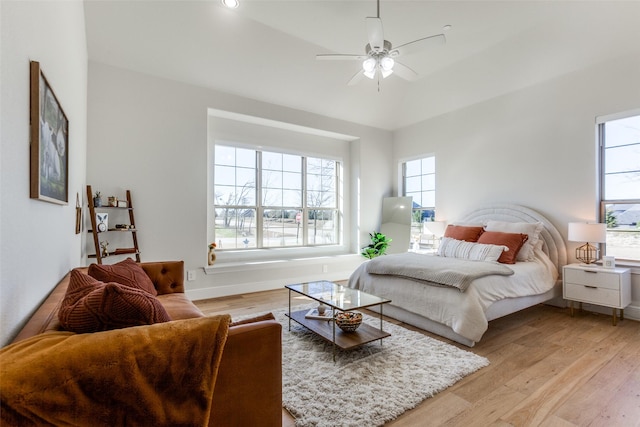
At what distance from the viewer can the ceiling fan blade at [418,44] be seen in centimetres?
270

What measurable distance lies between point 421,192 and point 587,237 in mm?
2717


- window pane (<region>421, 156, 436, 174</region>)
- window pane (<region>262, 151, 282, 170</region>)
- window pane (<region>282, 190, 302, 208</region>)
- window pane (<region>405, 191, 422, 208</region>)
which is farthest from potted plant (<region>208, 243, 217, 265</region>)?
window pane (<region>421, 156, 436, 174</region>)

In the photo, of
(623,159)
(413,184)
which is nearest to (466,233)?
(623,159)

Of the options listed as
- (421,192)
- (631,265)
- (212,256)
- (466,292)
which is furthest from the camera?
(421,192)

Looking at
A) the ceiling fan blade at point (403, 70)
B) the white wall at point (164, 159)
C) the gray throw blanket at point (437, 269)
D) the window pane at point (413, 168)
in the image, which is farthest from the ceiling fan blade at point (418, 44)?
the window pane at point (413, 168)

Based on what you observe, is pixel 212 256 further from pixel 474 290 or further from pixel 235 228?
pixel 474 290

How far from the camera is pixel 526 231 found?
3676mm

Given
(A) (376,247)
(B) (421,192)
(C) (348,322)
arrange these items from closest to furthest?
(C) (348,322)
(A) (376,247)
(B) (421,192)

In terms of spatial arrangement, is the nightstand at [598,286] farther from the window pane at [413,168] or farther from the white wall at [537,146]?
the window pane at [413,168]

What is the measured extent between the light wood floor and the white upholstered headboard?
80 centimetres

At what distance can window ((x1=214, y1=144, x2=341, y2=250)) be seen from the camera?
469cm

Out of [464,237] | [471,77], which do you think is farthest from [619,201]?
[471,77]

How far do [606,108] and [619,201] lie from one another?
1070 millimetres

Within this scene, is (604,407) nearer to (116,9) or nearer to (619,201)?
(619,201)
